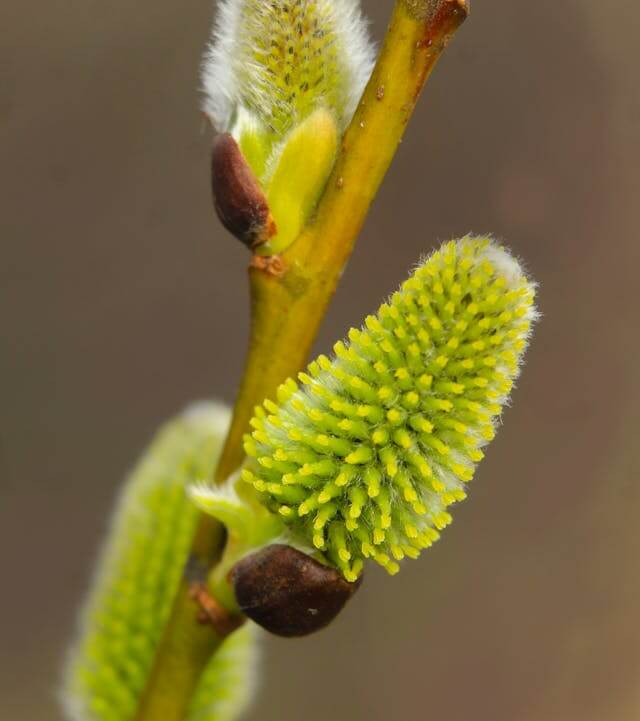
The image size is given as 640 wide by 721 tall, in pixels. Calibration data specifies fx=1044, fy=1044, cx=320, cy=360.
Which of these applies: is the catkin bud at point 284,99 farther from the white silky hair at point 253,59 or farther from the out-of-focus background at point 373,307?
the out-of-focus background at point 373,307

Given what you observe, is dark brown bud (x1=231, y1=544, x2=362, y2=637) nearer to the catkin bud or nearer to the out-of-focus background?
the catkin bud

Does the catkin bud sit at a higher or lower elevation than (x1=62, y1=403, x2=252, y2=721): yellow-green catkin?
higher

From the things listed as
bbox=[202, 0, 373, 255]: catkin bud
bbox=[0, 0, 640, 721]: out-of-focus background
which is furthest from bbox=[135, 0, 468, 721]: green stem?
bbox=[0, 0, 640, 721]: out-of-focus background

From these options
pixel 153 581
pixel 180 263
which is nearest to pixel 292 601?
pixel 153 581

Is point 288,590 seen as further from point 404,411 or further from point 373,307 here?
point 373,307

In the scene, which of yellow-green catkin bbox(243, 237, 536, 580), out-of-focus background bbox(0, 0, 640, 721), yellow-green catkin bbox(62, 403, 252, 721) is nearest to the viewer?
yellow-green catkin bbox(243, 237, 536, 580)

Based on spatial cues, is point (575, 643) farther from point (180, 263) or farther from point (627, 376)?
point (180, 263)
